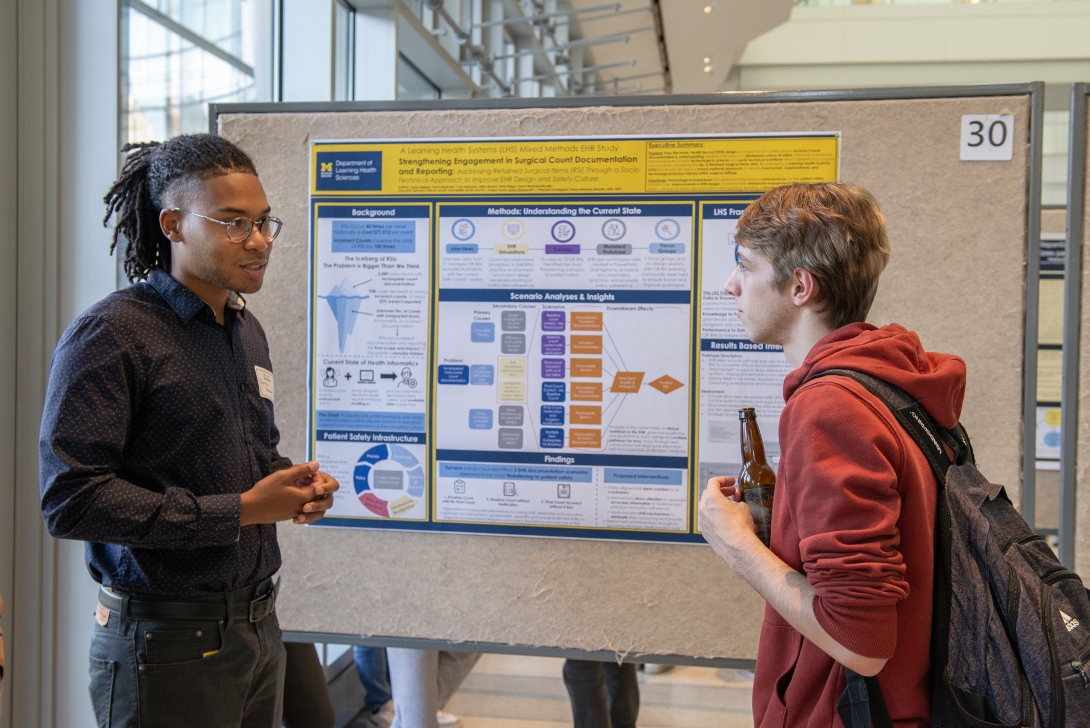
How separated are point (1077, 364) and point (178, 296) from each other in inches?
73.2

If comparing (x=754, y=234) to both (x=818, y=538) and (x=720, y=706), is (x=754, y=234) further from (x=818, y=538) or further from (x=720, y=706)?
(x=720, y=706)

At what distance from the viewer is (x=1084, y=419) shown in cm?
174

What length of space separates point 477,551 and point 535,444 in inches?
12.0

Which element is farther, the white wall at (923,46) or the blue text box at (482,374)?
the white wall at (923,46)

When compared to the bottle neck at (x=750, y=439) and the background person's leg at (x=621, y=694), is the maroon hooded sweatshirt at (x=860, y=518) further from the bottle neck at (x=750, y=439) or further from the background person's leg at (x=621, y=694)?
the background person's leg at (x=621, y=694)

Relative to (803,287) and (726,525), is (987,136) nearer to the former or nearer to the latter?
(803,287)

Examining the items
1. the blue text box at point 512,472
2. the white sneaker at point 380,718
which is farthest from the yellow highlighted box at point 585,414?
the white sneaker at point 380,718

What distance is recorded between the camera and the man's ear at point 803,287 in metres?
1.07

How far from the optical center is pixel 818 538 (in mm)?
913

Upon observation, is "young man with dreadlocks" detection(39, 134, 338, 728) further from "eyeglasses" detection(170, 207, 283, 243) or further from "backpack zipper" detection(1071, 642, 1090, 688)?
"backpack zipper" detection(1071, 642, 1090, 688)

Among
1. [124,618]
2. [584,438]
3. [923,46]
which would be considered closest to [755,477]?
[584,438]

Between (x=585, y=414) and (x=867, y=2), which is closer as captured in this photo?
(x=585, y=414)

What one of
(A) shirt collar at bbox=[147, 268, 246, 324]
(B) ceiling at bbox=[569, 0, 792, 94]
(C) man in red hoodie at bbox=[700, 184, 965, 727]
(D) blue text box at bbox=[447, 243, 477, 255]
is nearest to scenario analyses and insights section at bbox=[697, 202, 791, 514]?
(D) blue text box at bbox=[447, 243, 477, 255]

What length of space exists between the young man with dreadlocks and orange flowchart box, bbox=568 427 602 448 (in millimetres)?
644
